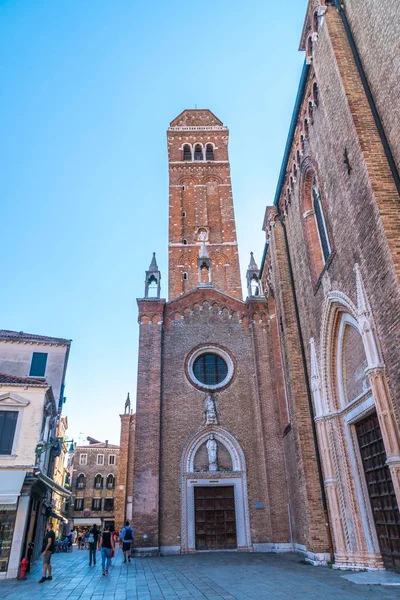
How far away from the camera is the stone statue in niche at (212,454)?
1656 cm

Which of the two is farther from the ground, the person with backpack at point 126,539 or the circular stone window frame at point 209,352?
the circular stone window frame at point 209,352

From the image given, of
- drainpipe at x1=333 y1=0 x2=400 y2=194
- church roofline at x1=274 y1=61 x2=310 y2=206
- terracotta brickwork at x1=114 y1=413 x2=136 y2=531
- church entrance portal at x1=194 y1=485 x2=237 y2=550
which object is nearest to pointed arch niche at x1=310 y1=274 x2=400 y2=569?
drainpipe at x1=333 y1=0 x2=400 y2=194

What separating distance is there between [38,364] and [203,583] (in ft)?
52.3

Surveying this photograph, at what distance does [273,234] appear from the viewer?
681 inches

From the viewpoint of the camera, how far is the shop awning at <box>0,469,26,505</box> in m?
12.4

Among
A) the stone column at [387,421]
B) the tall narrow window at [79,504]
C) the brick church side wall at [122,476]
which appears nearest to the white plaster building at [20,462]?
the brick church side wall at [122,476]

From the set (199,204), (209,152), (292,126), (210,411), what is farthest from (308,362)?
(209,152)

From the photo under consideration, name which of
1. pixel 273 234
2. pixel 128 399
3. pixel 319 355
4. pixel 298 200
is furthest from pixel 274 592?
pixel 128 399

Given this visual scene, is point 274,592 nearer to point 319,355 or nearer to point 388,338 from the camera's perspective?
point 388,338

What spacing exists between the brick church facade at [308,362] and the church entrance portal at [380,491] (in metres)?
0.05

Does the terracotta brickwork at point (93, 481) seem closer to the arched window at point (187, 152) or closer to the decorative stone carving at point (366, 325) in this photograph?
the arched window at point (187, 152)

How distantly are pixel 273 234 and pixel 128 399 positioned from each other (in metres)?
17.4

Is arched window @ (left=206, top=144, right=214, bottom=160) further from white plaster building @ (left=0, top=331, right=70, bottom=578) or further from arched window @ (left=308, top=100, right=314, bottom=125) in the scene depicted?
white plaster building @ (left=0, top=331, right=70, bottom=578)

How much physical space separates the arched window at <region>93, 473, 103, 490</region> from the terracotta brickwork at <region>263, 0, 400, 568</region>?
43972 mm
